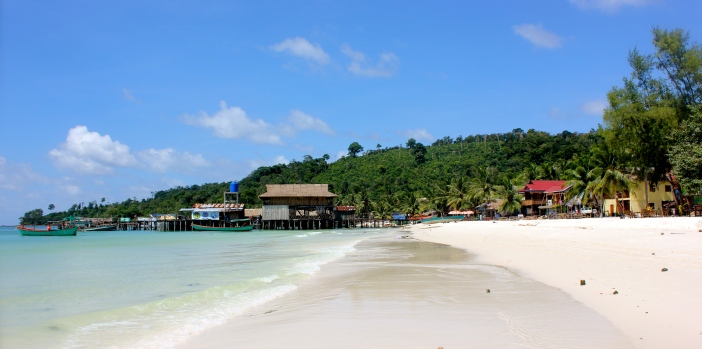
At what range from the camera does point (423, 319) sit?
687 centimetres

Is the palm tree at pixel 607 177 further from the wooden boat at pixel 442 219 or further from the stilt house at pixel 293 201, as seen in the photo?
the stilt house at pixel 293 201

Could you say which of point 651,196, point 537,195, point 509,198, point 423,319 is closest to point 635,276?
point 423,319

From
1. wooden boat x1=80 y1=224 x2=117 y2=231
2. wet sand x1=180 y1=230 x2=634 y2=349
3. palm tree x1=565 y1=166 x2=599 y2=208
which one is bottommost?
wooden boat x1=80 y1=224 x2=117 y2=231

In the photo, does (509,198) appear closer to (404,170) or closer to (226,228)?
(226,228)

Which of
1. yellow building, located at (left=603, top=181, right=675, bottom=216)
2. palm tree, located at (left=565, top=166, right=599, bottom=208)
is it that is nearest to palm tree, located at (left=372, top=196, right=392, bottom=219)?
palm tree, located at (left=565, top=166, right=599, bottom=208)

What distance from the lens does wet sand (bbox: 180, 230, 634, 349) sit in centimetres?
562

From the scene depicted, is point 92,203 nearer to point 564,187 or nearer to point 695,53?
point 564,187

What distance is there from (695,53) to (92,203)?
512 ft

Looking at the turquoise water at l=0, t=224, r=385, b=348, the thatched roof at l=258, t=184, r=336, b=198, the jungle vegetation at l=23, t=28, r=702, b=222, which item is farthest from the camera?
the thatched roof at l=258, t=184, r=336, b=198

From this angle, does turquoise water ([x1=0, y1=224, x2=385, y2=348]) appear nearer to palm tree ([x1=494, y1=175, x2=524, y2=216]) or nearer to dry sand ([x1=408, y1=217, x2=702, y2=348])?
dry sand ([x1=408, y1=217, x2=702, y2=348])

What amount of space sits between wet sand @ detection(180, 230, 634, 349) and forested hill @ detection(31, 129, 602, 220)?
54577 millimetres

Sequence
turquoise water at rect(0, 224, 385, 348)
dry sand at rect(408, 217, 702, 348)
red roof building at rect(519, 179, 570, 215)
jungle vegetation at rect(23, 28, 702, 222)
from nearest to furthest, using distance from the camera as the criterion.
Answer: dry sand at rect(408, 217, 702, 348)
turquoise water at rect(0, 224, 385, 348)
jungle vegetation at rect(23, 28, 702, 222)
red roof building at rect(519, 179, 570, 215)

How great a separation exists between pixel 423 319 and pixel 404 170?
95.5 meters

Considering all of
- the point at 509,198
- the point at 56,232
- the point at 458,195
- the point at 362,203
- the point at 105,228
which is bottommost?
the point at 105,228
